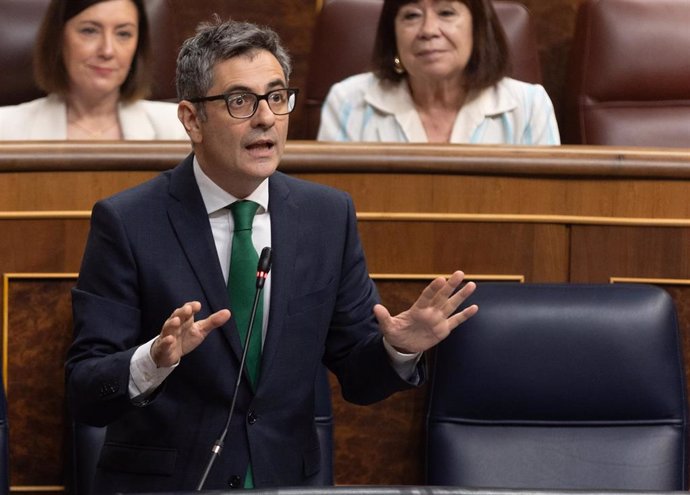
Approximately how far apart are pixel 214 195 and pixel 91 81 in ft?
1.62

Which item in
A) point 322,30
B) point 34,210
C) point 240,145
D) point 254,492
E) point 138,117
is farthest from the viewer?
point 322,30

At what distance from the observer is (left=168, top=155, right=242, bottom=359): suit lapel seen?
81cm

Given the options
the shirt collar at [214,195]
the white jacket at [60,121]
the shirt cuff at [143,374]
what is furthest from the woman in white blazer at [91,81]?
the shirt cuff at [143,374]

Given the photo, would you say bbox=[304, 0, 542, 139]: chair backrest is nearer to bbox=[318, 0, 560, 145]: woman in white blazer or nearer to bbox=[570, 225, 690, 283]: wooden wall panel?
bbox=[318, 0, 560, 145]: woman in white blazer

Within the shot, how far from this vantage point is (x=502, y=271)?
40.6 inches

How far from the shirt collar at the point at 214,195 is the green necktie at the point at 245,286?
0.04 ft

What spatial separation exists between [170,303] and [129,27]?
1.85 feet

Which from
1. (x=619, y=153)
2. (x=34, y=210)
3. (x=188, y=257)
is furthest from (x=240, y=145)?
(x=619, y=153)

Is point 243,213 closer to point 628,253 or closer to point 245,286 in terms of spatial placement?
point 245,286

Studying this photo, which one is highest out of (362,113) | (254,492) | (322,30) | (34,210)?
(322,30)

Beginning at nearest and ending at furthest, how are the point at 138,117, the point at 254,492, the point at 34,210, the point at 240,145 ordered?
the point at 254,492 < the point at 240,145 < the point at 34,210 < the point at 138,117

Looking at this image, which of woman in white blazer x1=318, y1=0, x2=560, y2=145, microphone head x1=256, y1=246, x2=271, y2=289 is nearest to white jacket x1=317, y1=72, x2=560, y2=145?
woman in white blazer x1=318, y1=0, x2=560, y2=145

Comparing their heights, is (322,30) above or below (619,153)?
above

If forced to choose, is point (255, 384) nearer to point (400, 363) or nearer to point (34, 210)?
point (400, 363)
